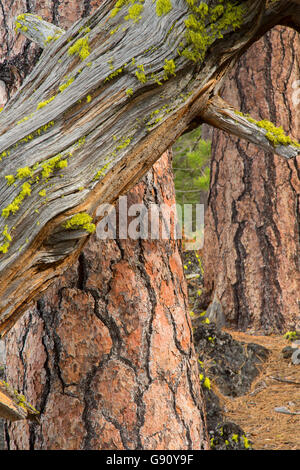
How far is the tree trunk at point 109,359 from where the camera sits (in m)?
2.44

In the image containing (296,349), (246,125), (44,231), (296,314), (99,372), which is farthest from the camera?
(296,314)

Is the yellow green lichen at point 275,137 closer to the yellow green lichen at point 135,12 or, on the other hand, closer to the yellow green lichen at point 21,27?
the yellow green lichen at point 135,12

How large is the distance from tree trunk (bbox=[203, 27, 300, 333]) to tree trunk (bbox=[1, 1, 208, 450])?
280 centimetres

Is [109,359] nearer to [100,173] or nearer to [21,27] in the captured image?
[100,173]

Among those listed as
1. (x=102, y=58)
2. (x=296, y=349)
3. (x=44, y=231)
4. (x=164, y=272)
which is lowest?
(x=296, y=349)

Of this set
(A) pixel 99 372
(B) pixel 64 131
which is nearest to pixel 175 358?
(A) pixel 99 372

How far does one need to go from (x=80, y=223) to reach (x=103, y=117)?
471mm

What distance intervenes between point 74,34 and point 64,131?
544 millimetres

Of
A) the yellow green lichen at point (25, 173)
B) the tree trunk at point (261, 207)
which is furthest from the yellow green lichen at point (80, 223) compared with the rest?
the tree trunk at point (261, 207)

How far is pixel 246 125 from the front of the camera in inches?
87.4

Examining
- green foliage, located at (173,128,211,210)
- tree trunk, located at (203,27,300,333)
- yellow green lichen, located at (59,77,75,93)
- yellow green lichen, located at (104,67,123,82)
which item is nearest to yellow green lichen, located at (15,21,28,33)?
yellow green lichen, located at (59,77,75,93)

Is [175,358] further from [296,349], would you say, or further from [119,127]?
[296,349]

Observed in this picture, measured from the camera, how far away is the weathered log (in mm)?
1920

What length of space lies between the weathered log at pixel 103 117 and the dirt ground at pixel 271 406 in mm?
2060
